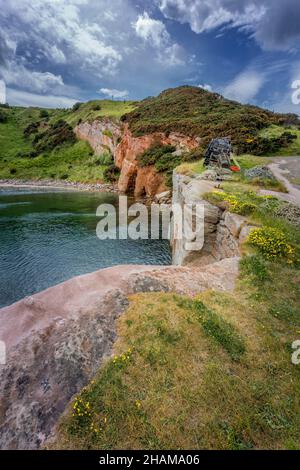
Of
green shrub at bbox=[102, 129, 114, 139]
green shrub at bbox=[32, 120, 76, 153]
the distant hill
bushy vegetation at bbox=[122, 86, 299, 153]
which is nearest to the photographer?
the distant hill

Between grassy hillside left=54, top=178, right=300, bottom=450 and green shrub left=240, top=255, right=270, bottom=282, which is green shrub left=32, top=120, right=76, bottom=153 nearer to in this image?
green shrub left=240, top=255, right=270, bottom=282

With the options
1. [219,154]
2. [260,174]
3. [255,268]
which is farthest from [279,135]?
[255,268]

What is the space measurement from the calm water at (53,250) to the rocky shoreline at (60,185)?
21129 millimetres

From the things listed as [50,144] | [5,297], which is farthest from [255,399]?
[50,144]

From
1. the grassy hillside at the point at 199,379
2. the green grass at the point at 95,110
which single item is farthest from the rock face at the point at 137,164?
the grassy hillside at the point at 199,379

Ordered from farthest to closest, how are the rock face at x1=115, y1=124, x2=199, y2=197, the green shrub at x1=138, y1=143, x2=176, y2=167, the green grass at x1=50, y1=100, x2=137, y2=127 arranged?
the green grass at x1=50, y1=100, x2=137, y2=127 → the green shrub at x1=138, y1=143, x2=176, y2=167 → the rock face at x1=115, y1=124, x2=199, y2=197

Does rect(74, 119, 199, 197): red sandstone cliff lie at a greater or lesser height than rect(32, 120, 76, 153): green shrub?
lesser

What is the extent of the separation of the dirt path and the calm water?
1034 centimetres

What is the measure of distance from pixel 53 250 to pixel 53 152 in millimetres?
71337

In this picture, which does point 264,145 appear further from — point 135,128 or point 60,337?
point 60,337

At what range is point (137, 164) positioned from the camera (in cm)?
4931

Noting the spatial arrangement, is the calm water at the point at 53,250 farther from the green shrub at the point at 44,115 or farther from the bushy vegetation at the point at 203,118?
the green shrub at the point at 44,115

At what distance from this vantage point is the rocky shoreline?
192 feet

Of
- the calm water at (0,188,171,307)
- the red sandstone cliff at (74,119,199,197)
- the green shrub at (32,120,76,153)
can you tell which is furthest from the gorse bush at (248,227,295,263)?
the green shrub at (32,120,76,153)
